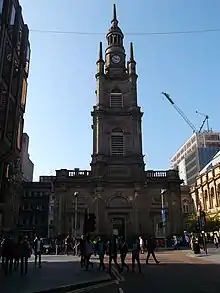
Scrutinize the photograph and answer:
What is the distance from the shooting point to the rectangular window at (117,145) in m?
57.4

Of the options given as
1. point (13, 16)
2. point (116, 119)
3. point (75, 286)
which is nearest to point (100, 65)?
point (116, 119)

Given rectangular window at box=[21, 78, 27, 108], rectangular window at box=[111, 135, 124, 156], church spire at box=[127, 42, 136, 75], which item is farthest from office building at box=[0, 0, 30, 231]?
church spire at box=[127, 42, 136, 75]

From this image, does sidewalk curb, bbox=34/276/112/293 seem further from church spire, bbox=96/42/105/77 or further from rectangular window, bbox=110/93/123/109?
church spire, bbox=96/42/105/77

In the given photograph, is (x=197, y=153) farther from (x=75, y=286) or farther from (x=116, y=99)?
(x=75, y=286)

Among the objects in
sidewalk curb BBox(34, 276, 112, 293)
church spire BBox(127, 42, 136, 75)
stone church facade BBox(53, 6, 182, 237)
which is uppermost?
church spire BBox(127, 42, 136, 75)

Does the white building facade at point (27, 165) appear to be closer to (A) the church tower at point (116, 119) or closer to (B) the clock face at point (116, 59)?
(B) the clock face at point (116, 59)

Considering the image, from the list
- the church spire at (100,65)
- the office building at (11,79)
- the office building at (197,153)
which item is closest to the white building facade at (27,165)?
the church spire at (100,65)

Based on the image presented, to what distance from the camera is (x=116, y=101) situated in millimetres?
62312

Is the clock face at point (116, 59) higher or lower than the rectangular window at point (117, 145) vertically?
higher

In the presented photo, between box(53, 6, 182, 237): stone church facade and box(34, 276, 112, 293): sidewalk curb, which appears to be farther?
box(53, 6, 182, 237): stone church facade

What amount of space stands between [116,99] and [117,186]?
56.5 feet

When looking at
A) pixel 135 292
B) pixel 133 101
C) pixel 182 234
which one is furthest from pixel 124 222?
pixel 135 292

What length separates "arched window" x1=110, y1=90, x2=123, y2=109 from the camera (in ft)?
203

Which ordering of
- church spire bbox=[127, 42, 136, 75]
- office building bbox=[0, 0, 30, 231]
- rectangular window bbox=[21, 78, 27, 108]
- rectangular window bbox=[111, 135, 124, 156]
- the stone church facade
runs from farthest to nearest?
church spire bbox=[127, 42, 136, 75], rectangular window bbox=[111, 135, 124, 156], the stone church facade, rectangular window bbox=[21, 78, 27, 108], office building bbox=[0, 0, 30, 231]
